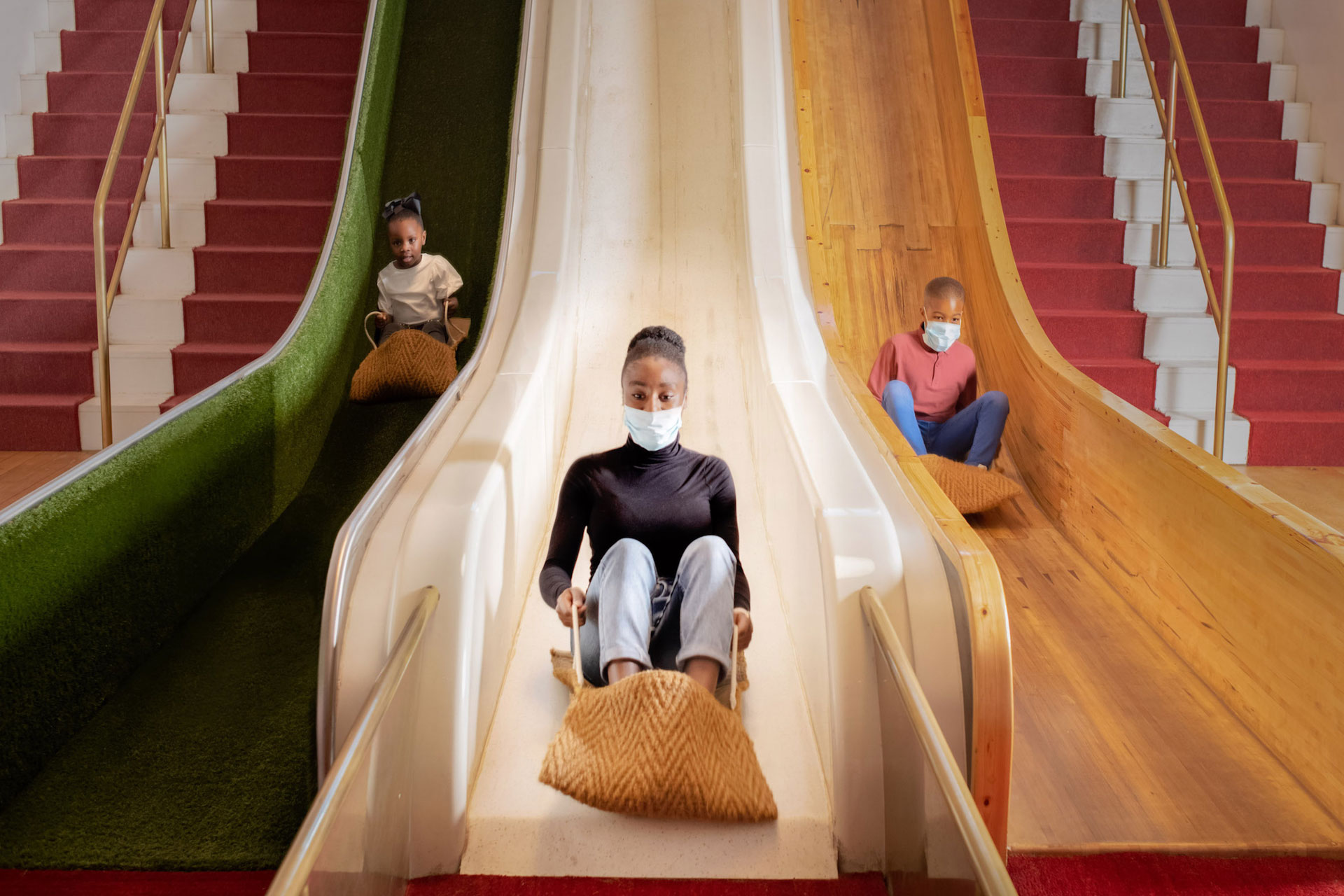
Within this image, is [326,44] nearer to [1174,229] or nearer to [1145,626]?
[1174,229]

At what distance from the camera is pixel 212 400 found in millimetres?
2986

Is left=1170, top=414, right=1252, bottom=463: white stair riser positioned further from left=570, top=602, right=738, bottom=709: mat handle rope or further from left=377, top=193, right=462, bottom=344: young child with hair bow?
left=377, top=193, right=462, bottom=344: young child with hair bow

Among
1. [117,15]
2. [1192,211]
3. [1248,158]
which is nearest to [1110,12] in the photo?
[1248,158]

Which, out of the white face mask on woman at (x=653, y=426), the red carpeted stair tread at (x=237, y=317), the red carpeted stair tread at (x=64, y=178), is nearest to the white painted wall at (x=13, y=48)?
the red carpeted stair tread at (x=64, y=178)

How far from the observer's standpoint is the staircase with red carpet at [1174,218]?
4.19 metres

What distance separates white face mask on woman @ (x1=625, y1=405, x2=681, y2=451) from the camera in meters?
A: 2.06

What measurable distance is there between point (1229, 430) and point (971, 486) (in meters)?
1.61

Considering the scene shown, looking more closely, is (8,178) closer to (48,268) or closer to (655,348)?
(48,268)

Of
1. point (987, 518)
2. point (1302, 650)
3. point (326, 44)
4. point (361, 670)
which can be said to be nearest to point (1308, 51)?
point (987, 518)

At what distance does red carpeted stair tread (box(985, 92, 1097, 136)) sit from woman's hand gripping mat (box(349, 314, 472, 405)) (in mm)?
3257

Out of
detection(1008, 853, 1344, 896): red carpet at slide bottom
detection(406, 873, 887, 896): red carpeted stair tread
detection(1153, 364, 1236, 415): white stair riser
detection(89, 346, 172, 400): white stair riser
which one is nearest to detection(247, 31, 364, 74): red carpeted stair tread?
detection(89, 346, 172, 400): white stair riser

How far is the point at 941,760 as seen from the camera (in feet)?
4.24

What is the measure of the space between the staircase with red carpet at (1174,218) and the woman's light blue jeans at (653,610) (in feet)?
9.46

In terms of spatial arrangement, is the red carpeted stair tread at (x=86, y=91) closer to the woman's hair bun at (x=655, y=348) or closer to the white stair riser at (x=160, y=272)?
the white stair riser at (x=160, y=272)
